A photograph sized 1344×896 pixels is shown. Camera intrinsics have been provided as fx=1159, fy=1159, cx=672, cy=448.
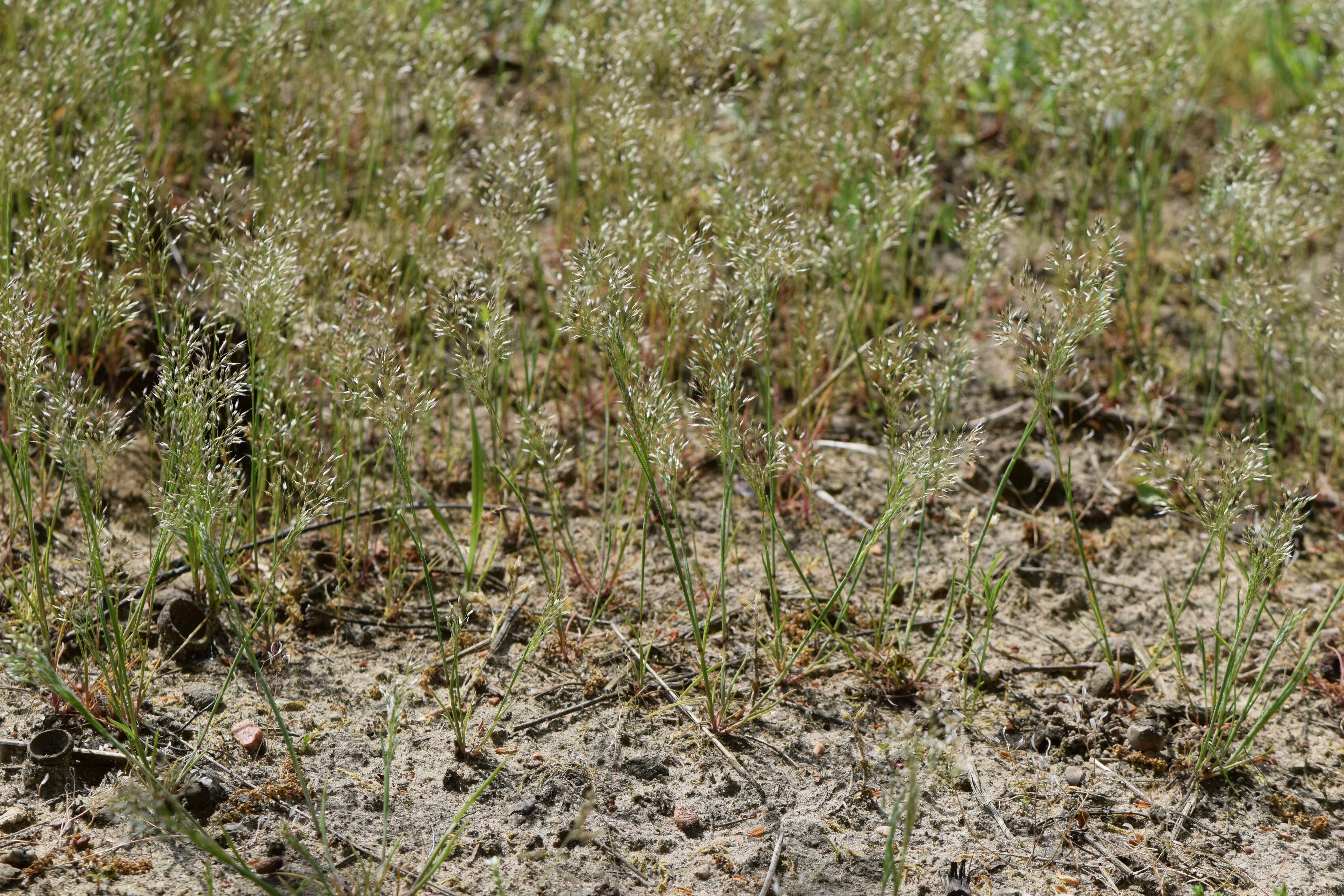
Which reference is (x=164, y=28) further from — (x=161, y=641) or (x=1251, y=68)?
(x=1251, y=68)

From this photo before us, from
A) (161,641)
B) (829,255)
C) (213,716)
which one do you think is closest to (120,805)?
(213,716)

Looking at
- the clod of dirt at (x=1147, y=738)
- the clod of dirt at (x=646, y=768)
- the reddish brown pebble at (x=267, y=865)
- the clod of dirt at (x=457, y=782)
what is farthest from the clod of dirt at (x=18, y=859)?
the clod of dirt at (x=1147, y=738)

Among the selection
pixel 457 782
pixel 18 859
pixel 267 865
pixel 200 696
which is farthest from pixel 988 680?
pixel 18 859

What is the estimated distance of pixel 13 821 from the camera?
1.89 m

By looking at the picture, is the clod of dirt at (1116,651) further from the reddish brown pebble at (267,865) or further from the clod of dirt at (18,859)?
the clod of dirt at (18,859)

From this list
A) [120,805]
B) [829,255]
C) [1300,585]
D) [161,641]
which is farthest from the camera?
[829,255]

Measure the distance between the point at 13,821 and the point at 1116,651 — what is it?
2130mm

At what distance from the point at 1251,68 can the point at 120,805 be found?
4571 mm

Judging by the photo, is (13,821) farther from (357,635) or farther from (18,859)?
(357,635)

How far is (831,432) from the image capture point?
124 inches

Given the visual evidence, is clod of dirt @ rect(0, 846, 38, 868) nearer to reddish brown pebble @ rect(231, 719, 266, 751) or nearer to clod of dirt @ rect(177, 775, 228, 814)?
clod of dirt @ rect(177, 775, 228, 814)

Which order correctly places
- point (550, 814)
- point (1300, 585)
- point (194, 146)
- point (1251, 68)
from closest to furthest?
point (550, 814)
point (1300, 585)
point (194, 146)
point (1251, 68)

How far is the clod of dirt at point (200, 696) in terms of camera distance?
85.0 inches

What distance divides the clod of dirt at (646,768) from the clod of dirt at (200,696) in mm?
768
